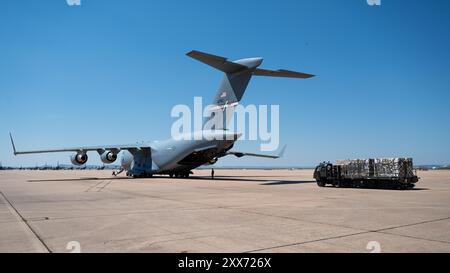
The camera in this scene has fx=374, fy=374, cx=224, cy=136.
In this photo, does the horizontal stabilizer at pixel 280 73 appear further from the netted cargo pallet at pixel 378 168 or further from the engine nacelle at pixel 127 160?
the engine nacelle at pixel 127 160

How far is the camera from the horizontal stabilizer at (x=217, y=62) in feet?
66.4

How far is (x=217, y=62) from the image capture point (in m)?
22.5

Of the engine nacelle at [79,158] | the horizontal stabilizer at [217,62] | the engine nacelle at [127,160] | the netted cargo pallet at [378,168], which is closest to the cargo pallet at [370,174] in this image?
the netted cargo pallet at [378,168]

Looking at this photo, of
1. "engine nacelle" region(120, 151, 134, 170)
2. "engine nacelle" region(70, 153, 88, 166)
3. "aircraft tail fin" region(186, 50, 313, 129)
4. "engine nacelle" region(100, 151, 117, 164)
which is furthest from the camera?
"engine nacelle" region(120, 151, 134, 170)

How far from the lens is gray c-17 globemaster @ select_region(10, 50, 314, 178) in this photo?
2455 cm

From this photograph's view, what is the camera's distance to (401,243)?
5852 mm

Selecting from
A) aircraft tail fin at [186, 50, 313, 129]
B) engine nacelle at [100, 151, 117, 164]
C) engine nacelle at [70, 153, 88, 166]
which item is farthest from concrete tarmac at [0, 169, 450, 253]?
engine nacelle at [100, 151, 117, 164]

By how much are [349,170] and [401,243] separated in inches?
648

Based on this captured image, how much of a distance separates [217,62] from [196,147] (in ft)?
36.0

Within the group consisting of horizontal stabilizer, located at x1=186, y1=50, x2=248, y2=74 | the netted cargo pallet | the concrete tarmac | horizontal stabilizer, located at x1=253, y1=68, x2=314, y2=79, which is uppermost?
horizontal stabilizer, located at x1=186, y1=50, x2=248, y2=74

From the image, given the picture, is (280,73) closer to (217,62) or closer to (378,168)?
(217,62)

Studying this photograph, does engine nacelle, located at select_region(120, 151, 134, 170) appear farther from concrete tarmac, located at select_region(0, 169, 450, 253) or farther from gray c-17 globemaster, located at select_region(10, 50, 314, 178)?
concrete tarmac, located at select_region(0, 169, 450, 253)

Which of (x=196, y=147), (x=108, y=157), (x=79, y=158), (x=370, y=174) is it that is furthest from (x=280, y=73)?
(x=79, y=158)
